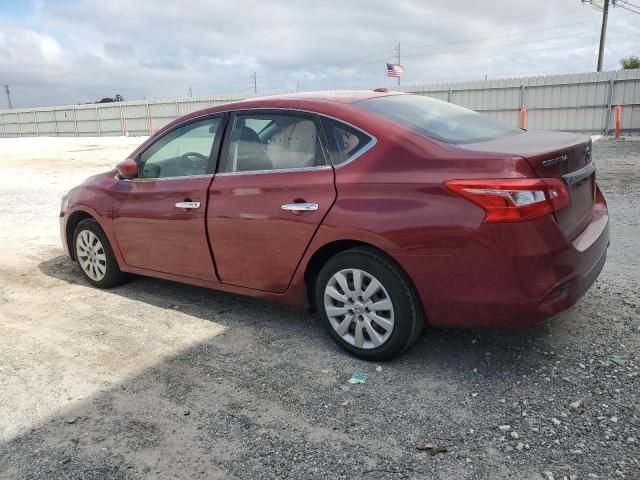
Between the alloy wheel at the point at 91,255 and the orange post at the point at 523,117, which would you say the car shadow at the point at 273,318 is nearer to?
the alloy wheel at the point at 91,255

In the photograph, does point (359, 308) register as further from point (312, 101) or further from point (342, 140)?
point (312, 101)

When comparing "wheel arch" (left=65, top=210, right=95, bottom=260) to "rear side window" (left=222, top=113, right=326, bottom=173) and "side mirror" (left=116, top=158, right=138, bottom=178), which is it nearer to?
"side mirror" (left=116, top=158, right=138, bottom=178)

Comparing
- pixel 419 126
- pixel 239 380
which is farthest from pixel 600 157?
pixel 239 380

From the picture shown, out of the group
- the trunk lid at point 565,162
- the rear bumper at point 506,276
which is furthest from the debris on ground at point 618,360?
the trunk lid at point 565,162

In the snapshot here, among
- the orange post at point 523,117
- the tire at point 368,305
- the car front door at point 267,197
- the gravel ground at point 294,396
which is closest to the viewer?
the gravel ground at point 294,396

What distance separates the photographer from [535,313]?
2900 mm

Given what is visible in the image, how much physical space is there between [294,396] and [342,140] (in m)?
1.58

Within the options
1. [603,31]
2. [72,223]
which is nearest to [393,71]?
[603,31]

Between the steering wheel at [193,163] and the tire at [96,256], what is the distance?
3.89ft

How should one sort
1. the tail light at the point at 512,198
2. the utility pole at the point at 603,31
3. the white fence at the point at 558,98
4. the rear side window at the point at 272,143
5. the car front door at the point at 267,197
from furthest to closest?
1. the utility pole at the point at 603,31
2. the white fence at the point at 558,98
3. the rear side window at the point at 272,143
4. the car front door at the point at 267,197
5. the tail light at the point at 512,198

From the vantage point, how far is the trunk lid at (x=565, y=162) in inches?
115

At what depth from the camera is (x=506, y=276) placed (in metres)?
2.86

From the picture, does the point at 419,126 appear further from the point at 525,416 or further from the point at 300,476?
the point at 300,476

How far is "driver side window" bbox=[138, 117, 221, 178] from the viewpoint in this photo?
4.16 metres
